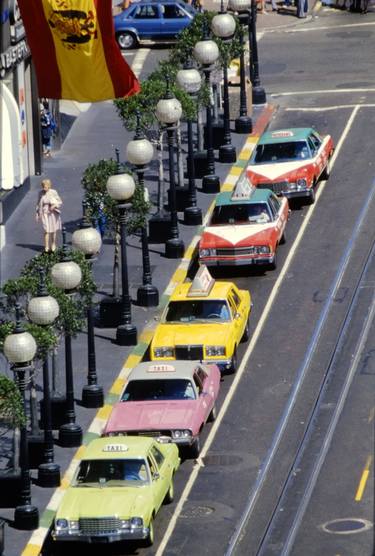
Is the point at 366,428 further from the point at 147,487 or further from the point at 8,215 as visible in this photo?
the point at 8,215

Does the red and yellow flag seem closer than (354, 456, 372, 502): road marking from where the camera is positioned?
Yes

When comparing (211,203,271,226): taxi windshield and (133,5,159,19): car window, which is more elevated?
(211,203,271,226): taxi windshield

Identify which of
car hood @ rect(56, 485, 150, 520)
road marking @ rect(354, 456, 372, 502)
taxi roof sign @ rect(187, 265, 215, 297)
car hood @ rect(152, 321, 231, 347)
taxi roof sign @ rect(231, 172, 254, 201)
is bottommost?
road marking @ rect(354, 456, 372, 502)

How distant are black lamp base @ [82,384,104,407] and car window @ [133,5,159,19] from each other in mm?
30128

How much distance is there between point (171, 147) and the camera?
48688 mm

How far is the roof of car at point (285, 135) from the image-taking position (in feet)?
176

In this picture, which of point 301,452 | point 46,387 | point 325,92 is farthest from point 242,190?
point 325,92

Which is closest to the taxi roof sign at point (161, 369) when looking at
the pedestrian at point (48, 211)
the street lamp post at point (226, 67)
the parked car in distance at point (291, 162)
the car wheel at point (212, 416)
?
the car wheel at point (212, 416)

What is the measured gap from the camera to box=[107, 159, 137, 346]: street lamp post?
4350 centimetres

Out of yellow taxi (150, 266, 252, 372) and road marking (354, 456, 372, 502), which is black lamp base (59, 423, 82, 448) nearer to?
yellow taxi (150, 266, 252, 372)

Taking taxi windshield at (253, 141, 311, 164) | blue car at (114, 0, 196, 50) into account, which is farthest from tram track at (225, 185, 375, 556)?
blue car at (114, 0, 196, 50)

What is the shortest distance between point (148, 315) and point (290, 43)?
2522cm

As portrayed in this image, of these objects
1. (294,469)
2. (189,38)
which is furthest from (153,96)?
(294,469)

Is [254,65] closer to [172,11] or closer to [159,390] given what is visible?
[172,11]
